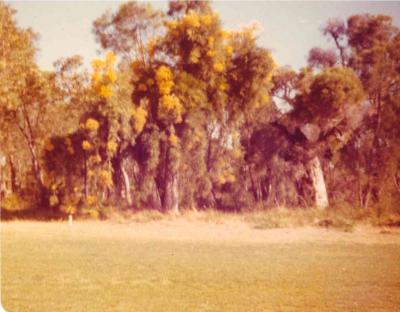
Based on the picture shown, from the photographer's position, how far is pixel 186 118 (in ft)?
75.4

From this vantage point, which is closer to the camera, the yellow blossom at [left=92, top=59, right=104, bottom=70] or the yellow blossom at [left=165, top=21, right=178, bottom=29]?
the yellow blossom at [left=165, top=21, right=178, bottom=29]

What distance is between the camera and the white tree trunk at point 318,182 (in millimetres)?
22047

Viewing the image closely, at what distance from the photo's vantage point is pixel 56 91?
84.9ft

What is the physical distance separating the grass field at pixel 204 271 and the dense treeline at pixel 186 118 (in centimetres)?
555

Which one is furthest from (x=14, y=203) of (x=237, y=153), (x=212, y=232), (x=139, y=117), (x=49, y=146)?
(x=212, y=232)

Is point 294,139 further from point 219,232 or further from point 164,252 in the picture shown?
point 164,252

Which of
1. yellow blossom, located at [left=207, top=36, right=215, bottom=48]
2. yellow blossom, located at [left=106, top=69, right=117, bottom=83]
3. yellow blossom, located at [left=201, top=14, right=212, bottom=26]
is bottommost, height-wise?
yellow blossom, located at [left=106, top=69, right=117, bottom=83]

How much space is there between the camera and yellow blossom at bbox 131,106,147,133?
22969 mm

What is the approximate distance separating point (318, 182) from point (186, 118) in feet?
18.6

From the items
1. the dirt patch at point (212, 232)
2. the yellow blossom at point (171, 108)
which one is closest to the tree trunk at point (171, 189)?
the yellow blossom at point (171, 108)

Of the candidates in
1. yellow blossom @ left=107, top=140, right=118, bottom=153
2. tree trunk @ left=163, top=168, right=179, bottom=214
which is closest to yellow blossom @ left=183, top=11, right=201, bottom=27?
yellow blossom @ left=107, top=140, right=118, bottom=153

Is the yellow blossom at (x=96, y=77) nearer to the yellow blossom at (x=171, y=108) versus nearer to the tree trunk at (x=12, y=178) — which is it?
the yellow blossom at (x=171, y=108)

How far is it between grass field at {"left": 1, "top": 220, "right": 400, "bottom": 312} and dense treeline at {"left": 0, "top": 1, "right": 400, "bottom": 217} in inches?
219

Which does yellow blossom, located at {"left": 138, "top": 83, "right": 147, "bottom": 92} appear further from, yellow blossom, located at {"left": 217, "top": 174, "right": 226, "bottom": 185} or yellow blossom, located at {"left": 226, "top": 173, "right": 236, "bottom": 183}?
yellow blossom, located at {"left": 226, "top": 173, "right": 236, "bottom": 183}
